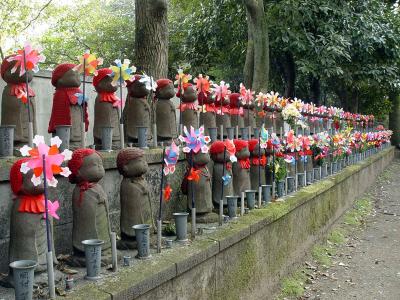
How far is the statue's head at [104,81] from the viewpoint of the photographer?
3.67 m

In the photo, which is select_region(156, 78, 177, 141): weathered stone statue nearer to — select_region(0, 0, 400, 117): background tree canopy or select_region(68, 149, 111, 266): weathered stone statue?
select_region(68, 149, 111, 266): weathered stone statue

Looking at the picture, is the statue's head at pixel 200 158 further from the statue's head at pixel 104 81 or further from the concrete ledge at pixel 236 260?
the statue's head at pixel 104 81

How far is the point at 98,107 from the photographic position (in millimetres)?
3854

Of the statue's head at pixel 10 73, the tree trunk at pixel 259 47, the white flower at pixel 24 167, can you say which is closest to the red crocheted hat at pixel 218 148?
the statue's head at pixel 10 73

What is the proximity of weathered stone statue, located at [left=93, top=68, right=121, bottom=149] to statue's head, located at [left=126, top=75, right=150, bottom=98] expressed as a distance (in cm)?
27

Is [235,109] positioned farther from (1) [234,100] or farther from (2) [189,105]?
(2) [189,105]

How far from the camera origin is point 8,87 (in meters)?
3.21

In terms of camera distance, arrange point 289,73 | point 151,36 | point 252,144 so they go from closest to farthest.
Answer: point 252,144 → point 151,36 → point 289,73

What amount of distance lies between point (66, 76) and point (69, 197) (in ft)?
3.07

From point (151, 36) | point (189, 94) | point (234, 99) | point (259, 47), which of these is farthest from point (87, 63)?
point (259, 47)

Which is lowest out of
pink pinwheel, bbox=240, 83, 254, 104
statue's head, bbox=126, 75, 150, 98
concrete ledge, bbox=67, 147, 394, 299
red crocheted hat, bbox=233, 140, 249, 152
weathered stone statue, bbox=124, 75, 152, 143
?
concrete ledge, bbox=67, 147, 394, 299

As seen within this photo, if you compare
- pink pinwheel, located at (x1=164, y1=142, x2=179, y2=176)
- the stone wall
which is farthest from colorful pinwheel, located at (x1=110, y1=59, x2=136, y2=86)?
pink pinwheel, located at (x1=164, y1=142, x2=179, y2=176)

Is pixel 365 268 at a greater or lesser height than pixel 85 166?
lesser

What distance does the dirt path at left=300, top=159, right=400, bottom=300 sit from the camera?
4859mm
